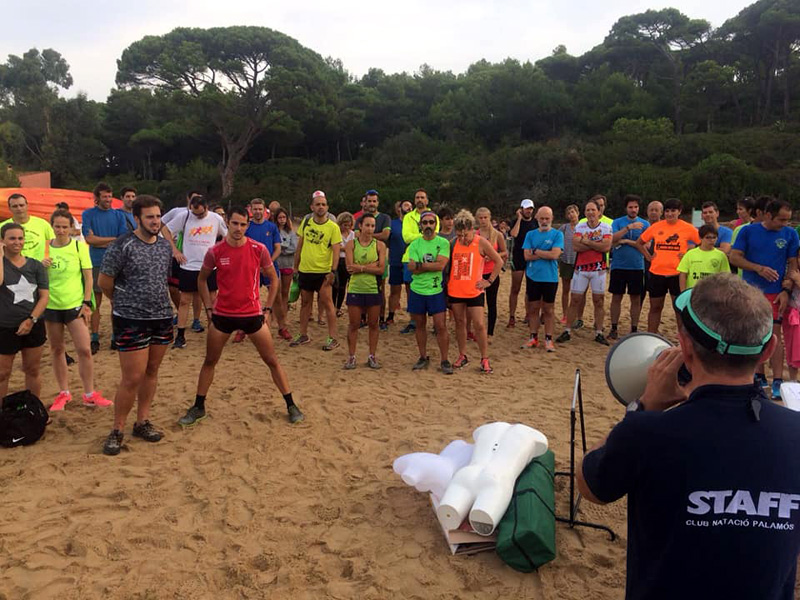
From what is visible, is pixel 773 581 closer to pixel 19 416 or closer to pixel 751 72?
pixel 19 416

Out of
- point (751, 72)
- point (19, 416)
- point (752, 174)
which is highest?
point (751, 72)

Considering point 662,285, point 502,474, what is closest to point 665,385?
point 502,474

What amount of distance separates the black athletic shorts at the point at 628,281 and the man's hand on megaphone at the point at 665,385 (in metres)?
6.80

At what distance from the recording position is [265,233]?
8.09 meters

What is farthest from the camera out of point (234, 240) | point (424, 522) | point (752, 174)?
point (752, 174)

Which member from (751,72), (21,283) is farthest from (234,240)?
(751,72)

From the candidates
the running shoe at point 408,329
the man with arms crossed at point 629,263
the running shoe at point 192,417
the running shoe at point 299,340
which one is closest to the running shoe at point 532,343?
the man with arms crossed at point 629,263

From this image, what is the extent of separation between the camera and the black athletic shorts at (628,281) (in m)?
7.94

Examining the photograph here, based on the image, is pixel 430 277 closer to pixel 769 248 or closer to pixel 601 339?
pixel 601 339

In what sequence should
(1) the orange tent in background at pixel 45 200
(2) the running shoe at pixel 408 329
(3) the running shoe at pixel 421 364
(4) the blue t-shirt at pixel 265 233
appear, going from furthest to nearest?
(1) the orange tent in background at pixel 45 200
(2) the running shoe at pixel 408 329
(4) the blue t-shirt at pixel 265 233
(3) the running shoe at pixel 421 364

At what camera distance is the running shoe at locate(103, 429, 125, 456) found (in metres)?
4.48

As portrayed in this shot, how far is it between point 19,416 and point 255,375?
Result: 96.8 inches

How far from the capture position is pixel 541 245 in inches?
294

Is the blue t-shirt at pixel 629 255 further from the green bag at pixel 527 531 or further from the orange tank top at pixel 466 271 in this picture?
the green bag at pixel 527 531
